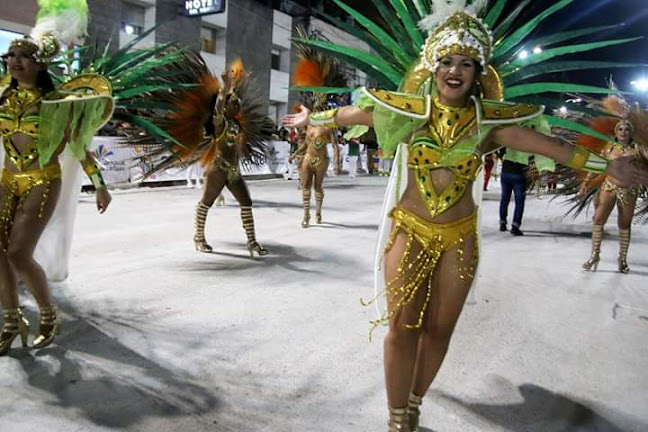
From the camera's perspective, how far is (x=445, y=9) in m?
2.50

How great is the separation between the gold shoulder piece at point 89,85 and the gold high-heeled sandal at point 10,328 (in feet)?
4.54

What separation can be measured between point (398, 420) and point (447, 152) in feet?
3.99

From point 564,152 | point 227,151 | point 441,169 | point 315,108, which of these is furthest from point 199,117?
point 564,152

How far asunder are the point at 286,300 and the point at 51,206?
80.5 inches

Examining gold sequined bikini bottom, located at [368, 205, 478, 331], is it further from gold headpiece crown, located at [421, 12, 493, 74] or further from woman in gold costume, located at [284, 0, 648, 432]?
gold headpiece crown, located at [421, 12, 493, 74]

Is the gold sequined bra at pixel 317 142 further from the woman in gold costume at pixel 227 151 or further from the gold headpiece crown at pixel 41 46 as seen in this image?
the gold headpiece crown at pixel 41 46

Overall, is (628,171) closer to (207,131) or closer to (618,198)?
(618,198)

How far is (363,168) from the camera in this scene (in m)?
21.5

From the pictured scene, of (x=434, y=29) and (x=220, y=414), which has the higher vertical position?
(x=434, y=29)

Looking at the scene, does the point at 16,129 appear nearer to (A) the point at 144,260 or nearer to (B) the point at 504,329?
(A) the point at 144,260

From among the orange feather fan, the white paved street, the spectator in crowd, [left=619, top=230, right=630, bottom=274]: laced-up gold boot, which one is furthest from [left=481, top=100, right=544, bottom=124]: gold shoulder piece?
the spectator in crowd

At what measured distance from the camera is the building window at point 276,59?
23453 millimetres

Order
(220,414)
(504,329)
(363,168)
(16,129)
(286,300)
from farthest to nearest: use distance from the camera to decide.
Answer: (363,168) → (286,300) → (504,329) → (16,129) → (220,414)

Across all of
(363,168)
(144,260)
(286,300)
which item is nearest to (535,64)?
(286,300)
